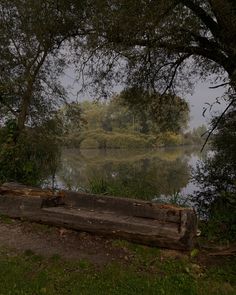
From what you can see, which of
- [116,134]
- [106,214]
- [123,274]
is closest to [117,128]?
[116,134]

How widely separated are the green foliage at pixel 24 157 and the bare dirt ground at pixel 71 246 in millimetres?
3286

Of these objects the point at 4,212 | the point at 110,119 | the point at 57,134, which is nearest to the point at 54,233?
the point at 4,212

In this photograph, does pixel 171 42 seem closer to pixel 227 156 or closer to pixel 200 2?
pixel 200 2

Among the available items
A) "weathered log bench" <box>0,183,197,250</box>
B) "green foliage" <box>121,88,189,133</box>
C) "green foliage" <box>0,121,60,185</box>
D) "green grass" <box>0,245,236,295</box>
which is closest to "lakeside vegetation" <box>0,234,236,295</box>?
"green grass" <box>0,245,236,295</box>

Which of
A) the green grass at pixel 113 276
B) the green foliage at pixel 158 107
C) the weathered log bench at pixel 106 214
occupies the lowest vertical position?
the green grass at pixel 113 276

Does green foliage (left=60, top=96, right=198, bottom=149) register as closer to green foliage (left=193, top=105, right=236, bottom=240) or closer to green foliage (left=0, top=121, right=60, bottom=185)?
green foliage (left=0, top=121, right=60, bottom=185)

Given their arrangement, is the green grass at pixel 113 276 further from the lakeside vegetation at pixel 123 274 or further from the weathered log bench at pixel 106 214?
the weathered log bench at pixel 106 214

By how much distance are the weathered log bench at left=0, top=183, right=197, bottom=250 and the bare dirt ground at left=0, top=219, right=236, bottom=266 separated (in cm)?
15

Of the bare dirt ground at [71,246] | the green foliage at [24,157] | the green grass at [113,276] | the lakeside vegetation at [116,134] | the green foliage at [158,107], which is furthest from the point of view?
the lakeside vegetation at [116,134]

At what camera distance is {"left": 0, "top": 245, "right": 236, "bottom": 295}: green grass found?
13.7ft

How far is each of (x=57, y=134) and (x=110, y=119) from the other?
51.2 metres

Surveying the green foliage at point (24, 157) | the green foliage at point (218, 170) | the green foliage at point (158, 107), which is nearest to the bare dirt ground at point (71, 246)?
the green foliage at point (24, 157)

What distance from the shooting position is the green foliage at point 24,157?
30.2ft

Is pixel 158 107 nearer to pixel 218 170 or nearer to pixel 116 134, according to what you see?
pixel 218 170
